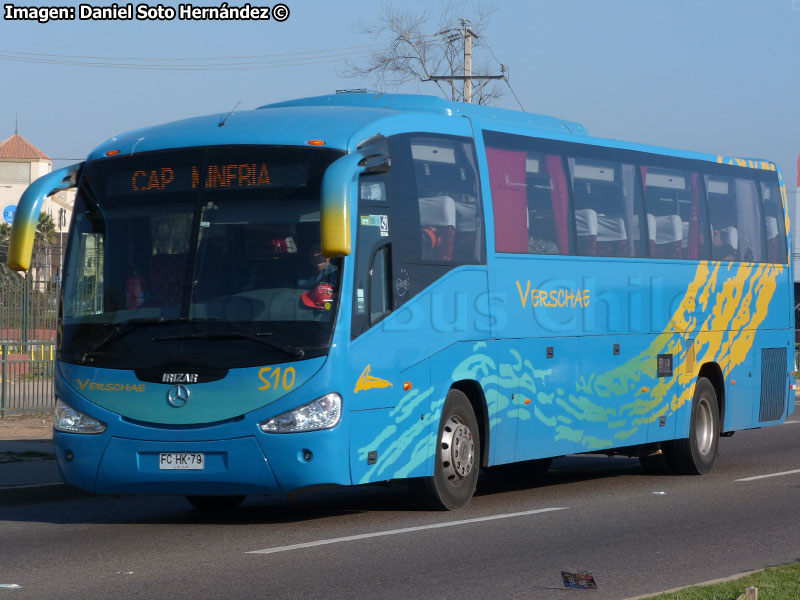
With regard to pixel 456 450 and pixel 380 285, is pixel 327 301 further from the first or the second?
pixel 456 450

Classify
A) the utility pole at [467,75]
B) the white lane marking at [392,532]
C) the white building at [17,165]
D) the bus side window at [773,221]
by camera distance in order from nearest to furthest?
the white lane marking at [392,532]
the bus side window at [773,221]
the utility pole at [467,75]
the white building at [17,165]

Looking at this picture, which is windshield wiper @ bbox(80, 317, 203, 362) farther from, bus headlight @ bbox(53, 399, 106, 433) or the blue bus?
bus headlight @ bbox(53, 399, 106, 433)

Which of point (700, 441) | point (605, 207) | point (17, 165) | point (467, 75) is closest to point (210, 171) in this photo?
point (605, 207)

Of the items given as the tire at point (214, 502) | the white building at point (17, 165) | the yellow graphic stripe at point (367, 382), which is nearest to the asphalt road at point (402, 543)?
Result: the tire at point (214, 502)

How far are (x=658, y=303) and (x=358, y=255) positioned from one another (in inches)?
221

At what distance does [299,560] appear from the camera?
9.12 metres

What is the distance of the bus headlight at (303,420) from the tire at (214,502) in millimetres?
2271

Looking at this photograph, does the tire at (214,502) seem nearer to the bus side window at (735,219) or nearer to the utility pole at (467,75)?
the bus side window at (735,219)

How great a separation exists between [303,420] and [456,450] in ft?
6.71

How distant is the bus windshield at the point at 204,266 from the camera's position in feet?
34.2

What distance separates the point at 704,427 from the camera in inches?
639

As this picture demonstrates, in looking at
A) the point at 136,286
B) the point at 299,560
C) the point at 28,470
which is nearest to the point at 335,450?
the point at 299,560

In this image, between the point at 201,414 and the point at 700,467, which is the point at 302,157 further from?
the point at 700,467

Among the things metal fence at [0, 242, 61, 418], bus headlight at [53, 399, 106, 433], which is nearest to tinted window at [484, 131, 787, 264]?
bus headlight at [53, 399, 106, 433]
